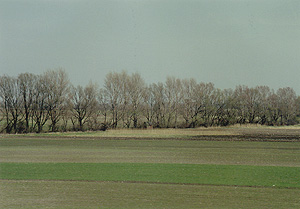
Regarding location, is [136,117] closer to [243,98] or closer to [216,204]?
[243,98]

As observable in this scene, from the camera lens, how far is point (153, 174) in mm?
18531

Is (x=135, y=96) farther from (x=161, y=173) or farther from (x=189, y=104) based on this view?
(x=161, y=173)

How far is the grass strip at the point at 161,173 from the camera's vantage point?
669 inches

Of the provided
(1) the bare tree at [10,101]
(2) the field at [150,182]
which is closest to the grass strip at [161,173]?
(2) the field at [150,182]

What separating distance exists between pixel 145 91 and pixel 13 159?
1942 inches

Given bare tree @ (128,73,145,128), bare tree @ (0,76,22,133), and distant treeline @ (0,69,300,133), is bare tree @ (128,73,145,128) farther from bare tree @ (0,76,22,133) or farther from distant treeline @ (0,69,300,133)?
bare tree @ (0,76,22,133)

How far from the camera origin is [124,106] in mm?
68750

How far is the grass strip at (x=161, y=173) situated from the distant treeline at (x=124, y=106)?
41.0m

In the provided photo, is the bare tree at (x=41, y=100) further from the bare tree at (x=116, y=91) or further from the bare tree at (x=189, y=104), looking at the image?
the bare tree at (x=189, y=104)

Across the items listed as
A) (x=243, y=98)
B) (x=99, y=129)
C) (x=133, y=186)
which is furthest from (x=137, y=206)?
(x=243, y=98)

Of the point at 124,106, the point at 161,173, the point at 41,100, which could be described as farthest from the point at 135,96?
the point at 161,173

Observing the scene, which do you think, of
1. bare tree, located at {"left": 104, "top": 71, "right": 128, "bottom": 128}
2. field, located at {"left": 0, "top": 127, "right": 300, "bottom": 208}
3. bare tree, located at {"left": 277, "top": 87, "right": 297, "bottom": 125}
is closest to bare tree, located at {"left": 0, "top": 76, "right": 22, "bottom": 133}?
bare tree, located at {"left": 104, "top": 71, "right": 128, "bottom": 128}

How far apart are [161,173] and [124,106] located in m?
50.3

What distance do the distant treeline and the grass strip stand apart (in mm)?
40999
